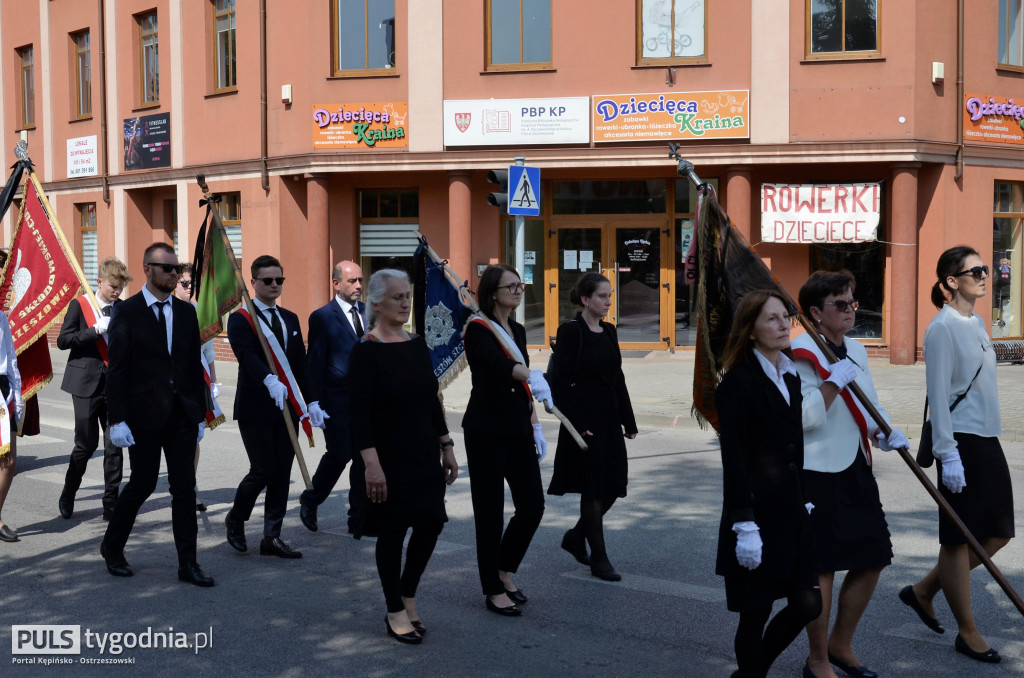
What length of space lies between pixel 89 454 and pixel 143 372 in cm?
218

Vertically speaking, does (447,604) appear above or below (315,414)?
below

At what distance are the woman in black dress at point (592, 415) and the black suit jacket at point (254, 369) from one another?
5.49 feet

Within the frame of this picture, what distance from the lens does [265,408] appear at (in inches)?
269

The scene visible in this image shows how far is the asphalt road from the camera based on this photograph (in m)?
4.90

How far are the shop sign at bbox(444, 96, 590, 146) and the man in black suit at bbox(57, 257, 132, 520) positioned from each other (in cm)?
1173

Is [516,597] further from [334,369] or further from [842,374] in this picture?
[334,369]

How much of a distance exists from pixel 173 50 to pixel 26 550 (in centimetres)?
1767

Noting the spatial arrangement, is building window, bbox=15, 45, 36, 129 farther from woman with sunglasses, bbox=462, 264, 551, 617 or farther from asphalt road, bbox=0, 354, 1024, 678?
woman with sunglasses, bbox=462, 264, 551, 617

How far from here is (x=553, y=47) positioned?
62.9 feet

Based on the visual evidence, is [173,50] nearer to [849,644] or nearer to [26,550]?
[26,550]

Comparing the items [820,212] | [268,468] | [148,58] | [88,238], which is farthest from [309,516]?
[88,238]

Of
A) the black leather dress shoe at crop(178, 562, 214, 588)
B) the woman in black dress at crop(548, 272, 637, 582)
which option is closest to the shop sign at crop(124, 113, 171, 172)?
the black leather dress shoe at crop(178, 562, 214, 588)

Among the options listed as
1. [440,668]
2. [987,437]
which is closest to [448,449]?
[440,668]

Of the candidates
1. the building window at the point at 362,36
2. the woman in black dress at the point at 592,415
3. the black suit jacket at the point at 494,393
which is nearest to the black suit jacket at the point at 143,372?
the black suit jacket at the point at 494,393
